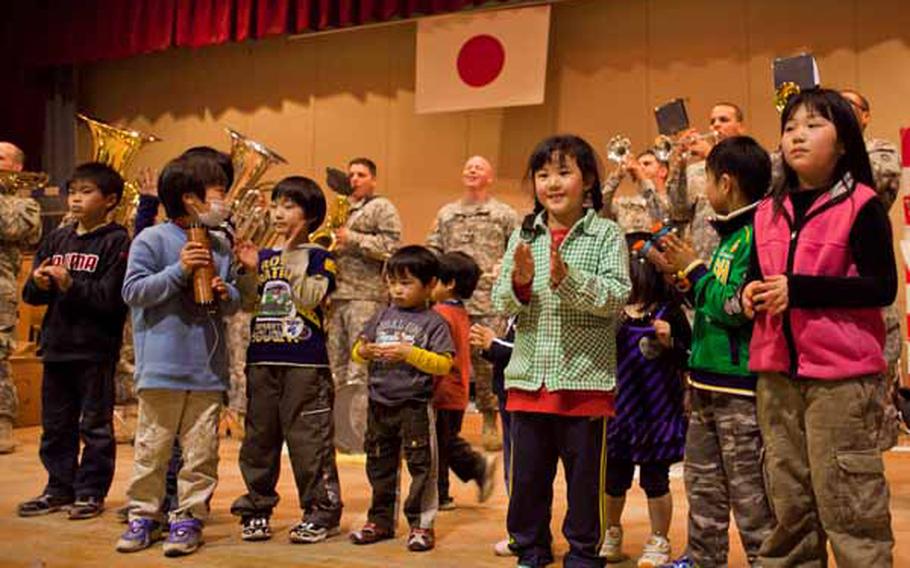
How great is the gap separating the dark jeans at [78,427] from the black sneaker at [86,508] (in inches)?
0.7

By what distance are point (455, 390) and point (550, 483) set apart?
3.18 feet

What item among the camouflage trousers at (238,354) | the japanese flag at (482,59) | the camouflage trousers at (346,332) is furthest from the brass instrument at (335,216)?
the japanese flag at (482,59)

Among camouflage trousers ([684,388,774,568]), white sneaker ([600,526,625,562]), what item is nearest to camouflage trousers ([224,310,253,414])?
white sneaker ([600,526,625,562])

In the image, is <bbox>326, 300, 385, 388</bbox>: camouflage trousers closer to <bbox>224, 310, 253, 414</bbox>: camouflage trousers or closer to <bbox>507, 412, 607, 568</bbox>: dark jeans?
<bbox>224, 310, 253, 414</bbox>: camouflage trousers

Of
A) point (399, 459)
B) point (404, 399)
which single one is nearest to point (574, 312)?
point (404, 399)

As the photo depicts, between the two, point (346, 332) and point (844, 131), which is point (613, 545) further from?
point (346, 332)

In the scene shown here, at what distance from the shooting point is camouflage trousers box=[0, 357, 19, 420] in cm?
543

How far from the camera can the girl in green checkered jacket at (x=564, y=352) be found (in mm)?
2607

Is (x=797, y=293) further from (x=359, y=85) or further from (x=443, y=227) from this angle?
(x=359, y=85)

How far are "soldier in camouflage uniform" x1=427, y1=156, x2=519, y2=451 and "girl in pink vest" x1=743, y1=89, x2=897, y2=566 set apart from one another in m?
3.30

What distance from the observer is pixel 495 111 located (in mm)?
8023

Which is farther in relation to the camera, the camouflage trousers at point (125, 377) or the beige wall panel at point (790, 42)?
the beige wall panel at point (790, 42)

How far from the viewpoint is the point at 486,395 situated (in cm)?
566

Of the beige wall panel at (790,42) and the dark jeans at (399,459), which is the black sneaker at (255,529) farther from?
the beige wall panel at (790,42)
